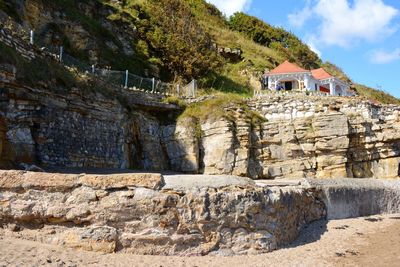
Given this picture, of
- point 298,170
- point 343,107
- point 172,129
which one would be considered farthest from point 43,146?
point 343,107

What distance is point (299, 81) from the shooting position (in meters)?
32.0

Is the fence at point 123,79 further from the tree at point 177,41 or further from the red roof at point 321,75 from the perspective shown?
the red roof at point 321,75

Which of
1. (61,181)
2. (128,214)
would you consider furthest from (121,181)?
(61,181)

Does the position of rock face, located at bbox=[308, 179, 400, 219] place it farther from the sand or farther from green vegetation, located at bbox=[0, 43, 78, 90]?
green vegetation, located at bbox=[0, 43, 78, 90]

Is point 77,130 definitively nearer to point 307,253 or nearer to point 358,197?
point 307,253

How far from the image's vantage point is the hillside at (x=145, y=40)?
21.6 meters

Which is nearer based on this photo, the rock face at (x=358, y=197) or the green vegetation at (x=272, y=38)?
the rock face at (x=358, y=197)

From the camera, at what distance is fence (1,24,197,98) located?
15.9 meters

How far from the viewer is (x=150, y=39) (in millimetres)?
28281

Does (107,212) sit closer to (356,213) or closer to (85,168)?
(85,168)

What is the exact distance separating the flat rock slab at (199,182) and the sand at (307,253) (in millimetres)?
1384

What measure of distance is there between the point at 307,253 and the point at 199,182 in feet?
9.35

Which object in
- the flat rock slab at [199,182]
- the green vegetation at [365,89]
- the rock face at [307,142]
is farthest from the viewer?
the green vegetation at [365,89]

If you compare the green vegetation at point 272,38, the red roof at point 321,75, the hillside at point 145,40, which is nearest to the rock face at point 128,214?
the hillside at point 145,40
